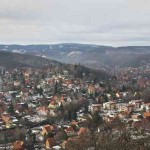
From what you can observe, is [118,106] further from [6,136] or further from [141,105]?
[6,136]

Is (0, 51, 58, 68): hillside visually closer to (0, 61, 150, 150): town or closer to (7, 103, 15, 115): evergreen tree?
(0, 61, 150, 150): town

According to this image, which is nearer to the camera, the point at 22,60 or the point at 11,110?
the point at 11,110

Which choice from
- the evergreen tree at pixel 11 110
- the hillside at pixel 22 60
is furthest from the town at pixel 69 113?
the hillside at pixel 22 60

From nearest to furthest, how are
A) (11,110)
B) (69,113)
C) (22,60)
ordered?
(69,113) < (11,110) < (22,60)

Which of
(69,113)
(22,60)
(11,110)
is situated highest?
(69,113)

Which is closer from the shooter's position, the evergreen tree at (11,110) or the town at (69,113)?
the town at (69,113)

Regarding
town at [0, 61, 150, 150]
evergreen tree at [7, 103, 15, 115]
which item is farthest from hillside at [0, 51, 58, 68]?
evergreen tree at [7, 103, 15, 115]

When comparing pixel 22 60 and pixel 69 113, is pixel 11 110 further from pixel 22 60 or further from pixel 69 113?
pixel 22 60

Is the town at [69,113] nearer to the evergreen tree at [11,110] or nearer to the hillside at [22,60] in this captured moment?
the evergreen tree at [11,110]

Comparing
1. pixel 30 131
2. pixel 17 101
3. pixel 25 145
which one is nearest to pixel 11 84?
pixel 17 101

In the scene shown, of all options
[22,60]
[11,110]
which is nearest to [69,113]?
[11,110]
